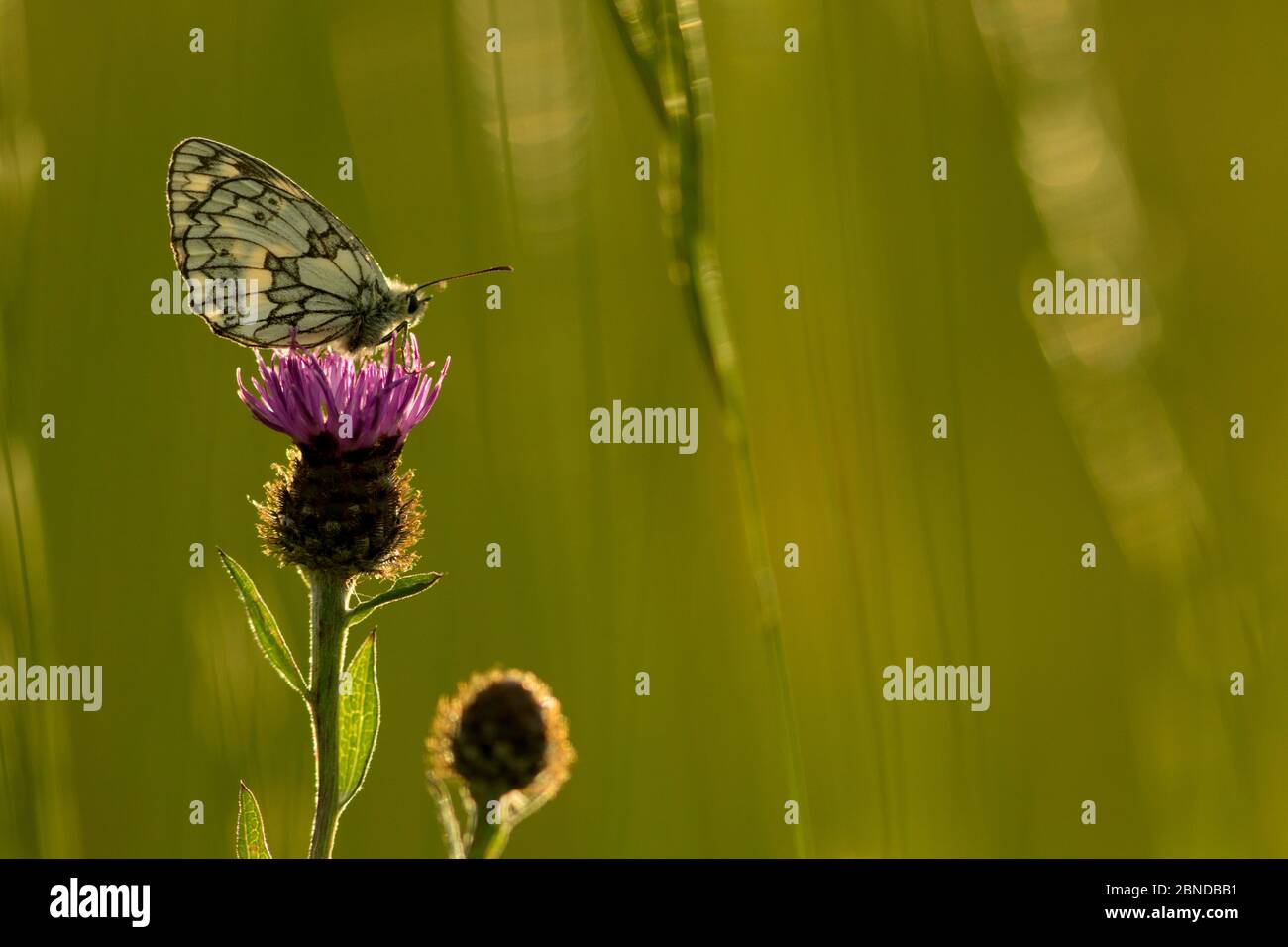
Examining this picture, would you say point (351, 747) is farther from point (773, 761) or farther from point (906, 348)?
point (906, 348)

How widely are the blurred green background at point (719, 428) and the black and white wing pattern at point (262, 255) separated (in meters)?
0.06

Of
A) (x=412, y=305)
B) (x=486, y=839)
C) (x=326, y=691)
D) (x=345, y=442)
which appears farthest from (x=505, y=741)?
(x=412, y=305)

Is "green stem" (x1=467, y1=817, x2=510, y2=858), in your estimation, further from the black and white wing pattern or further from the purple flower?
the black and white wing pattern

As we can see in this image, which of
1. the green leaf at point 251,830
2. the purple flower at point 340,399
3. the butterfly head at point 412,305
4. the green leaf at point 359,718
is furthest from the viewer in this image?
the butterfly head at point 412,305

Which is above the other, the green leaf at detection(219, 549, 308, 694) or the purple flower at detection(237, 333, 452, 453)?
the purple flower at detection(237, 333, 452, 453)

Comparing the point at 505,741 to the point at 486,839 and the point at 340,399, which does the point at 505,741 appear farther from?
the point at 340,399

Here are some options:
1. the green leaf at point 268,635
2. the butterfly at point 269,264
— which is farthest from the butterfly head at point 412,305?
the green leaf at point 268,635

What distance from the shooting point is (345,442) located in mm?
1797

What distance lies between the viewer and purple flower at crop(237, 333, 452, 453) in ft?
5.84

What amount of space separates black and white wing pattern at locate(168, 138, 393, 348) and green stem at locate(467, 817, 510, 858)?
2.94 ft

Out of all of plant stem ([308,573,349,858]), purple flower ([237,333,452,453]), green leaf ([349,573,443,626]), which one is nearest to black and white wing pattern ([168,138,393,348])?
purple flower ([237,333,452,453])

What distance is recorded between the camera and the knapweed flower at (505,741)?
1.66 metres

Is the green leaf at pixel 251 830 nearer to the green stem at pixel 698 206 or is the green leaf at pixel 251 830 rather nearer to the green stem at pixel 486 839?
the green stem at pixel 486 839

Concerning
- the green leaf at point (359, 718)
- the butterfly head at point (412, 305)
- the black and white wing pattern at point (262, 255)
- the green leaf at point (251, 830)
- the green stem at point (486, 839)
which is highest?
the black and white wing pattern at point (262, 255)
